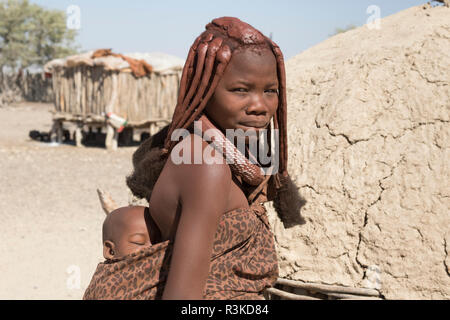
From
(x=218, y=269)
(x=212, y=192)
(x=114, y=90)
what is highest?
(x=114, y=90)

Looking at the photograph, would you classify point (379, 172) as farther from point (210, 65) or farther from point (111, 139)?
point (111, 139)

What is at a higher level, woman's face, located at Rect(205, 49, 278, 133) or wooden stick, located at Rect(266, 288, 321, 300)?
woman's face, located at Rect(205, 49, 278, 133)

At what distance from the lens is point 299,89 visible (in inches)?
132

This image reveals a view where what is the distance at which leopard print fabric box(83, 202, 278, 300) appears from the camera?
4.83 feet

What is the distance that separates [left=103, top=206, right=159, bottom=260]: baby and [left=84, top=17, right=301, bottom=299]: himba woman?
8cm

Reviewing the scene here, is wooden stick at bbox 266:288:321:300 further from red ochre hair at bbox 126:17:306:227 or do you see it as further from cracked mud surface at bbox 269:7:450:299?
red ochre hair at bbox 126:17:306:227

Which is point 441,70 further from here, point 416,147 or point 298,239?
point 298,239

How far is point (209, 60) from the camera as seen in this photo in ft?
4.70

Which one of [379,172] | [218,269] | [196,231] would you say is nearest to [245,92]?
[196,231]

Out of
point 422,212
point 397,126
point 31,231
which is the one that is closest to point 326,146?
point 397,126

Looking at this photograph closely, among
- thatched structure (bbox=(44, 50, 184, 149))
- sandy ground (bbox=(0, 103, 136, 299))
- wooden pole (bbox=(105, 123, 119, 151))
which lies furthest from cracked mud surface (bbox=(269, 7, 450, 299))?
wooden pole (bbox=(105, 123, 119, 151))

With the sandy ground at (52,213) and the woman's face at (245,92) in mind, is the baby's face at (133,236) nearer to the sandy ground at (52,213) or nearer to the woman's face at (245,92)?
the woman's face at (245,92)

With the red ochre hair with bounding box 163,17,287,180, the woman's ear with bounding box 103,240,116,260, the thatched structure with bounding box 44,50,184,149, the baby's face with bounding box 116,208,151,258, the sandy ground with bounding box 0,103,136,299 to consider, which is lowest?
the sandy ground with bounding box 0,103,136,299

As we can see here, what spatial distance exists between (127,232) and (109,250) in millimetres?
110
